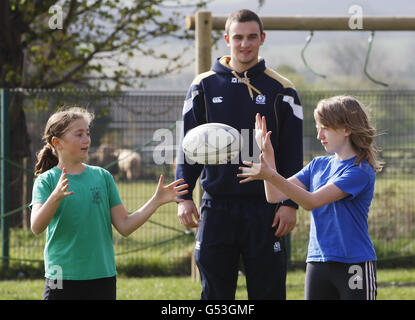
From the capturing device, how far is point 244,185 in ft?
14.5

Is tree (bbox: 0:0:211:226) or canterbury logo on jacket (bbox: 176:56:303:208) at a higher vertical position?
tree (bbox: 0:0:211:226)

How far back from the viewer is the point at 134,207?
29.4 feet

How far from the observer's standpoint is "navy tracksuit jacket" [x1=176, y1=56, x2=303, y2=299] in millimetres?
4445

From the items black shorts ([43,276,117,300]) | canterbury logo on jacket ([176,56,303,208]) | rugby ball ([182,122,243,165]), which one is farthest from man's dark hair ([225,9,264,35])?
black shorts ([43,276,117,300])

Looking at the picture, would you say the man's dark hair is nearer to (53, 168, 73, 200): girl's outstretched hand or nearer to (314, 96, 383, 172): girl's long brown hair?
Result: (314, 96, 383, 172): girl's long brown hair

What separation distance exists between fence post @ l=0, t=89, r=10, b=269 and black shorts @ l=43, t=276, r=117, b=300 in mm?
5059

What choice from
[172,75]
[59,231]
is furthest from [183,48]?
[59,231]

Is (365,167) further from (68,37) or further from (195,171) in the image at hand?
(68,37)

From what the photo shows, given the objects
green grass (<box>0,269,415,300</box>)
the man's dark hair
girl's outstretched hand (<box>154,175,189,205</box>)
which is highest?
the man's dark hair

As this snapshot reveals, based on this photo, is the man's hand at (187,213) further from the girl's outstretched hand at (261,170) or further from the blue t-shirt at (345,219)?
the girl's outstretched hand at (261,170)
